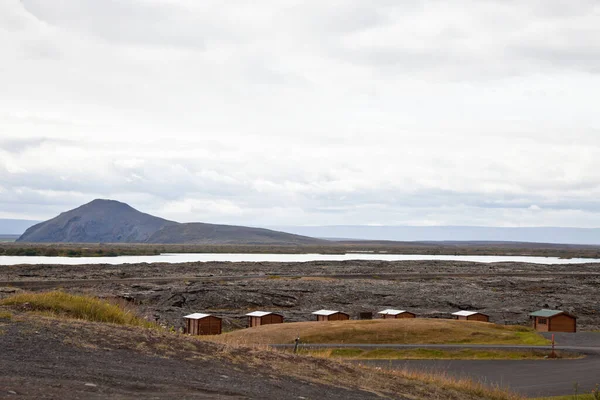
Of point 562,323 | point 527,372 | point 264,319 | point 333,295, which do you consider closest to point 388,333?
point 264,319

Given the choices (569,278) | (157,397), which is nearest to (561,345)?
(157,397)

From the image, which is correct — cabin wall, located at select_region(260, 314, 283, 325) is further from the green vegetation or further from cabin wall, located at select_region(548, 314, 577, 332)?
cabin wall, located at select_region(548, 314, 577, 332)

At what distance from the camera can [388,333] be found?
56875 mm

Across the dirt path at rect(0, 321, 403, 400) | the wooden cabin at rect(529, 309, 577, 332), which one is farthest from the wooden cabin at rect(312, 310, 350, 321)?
the dirt path at rect(0, 321, 403, 400)

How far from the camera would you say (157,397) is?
14.7m

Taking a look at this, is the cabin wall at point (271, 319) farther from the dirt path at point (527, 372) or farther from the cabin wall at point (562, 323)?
the cabin wall at point (562, 323)

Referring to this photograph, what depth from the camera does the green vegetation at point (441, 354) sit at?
48.7 meters

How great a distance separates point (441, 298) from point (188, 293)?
33100 millimetres

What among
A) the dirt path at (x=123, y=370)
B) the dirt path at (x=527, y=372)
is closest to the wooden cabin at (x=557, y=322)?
the dirt path at (x=527, y=372)

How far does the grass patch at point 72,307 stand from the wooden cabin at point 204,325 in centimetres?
3139

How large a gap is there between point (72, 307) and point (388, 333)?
36004 mm

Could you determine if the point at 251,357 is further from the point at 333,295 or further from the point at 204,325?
the point at 333,295

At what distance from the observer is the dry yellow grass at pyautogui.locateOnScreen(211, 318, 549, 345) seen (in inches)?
2133

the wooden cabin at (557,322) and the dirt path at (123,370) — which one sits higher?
the dirt path at (123,370)
